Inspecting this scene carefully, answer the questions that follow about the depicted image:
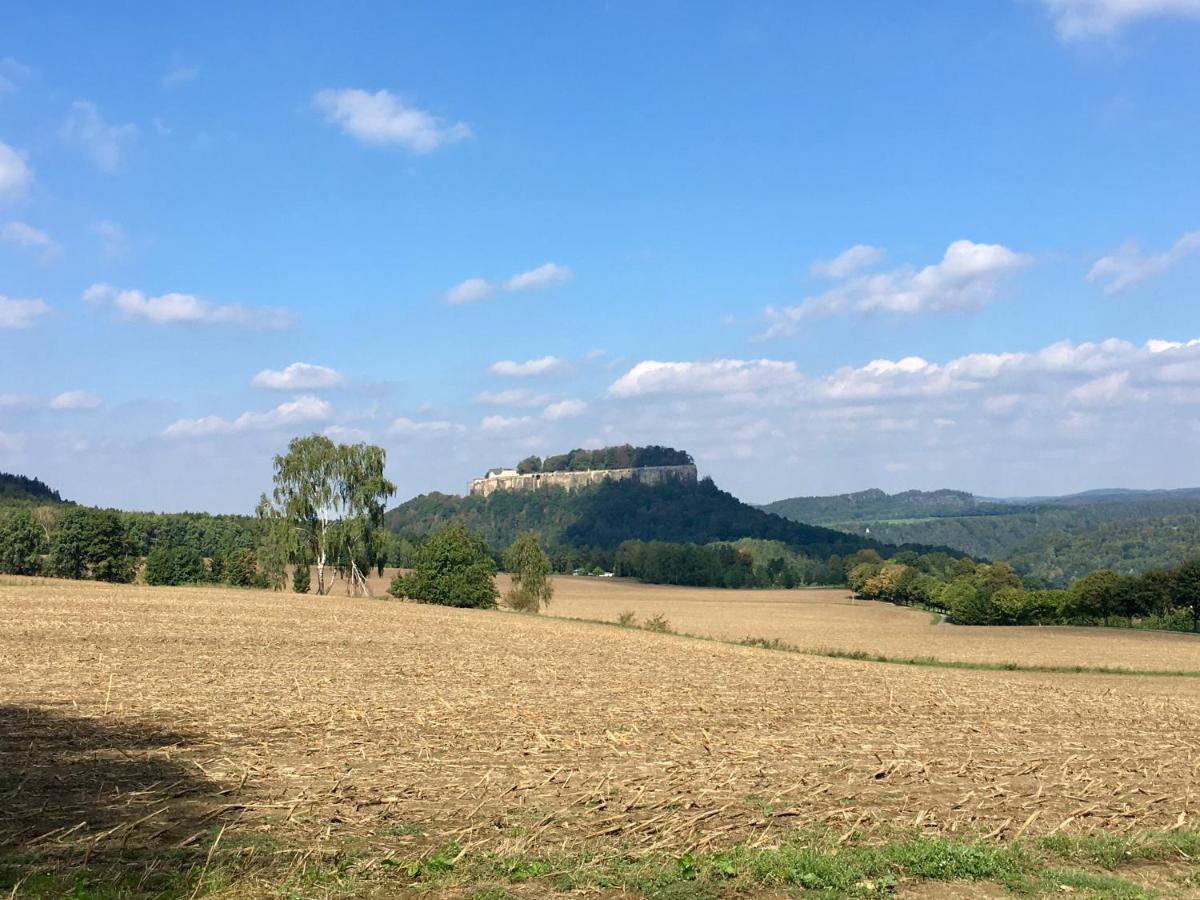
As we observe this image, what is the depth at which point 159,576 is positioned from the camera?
105 meters

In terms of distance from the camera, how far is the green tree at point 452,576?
244 feet

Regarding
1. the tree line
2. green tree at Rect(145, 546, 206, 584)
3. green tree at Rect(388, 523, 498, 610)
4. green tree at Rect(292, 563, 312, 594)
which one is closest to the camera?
green tree at Rect(388, 523, 498, 610)

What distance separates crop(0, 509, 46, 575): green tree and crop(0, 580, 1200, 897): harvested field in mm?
89622

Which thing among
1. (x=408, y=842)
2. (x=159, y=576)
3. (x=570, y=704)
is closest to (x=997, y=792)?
(x=408, y=842)

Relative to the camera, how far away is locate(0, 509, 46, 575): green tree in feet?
374

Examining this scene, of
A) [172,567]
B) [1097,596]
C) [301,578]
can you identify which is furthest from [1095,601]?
[172,567]

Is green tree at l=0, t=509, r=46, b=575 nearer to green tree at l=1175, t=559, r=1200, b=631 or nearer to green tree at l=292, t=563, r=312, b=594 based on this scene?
green tree at l=292, t=563, r=312, b=594

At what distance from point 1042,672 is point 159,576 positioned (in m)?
87.4

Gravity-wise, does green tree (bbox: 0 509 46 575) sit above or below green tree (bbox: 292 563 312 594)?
above

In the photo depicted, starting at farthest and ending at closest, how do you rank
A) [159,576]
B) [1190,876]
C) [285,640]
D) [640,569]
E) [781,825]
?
1. [640,569]
2. [159,576]
3. [285,640]
4. [781,825]
5. [1190,876]

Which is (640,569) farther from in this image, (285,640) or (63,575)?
(285,640)

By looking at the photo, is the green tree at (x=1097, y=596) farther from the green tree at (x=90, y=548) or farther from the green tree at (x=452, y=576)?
the green tree at (x=90, y=548)

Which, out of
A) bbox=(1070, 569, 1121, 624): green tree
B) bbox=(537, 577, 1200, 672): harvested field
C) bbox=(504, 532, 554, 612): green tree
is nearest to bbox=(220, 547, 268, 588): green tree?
bbox=(537, 577, 1200, 672): harvested field

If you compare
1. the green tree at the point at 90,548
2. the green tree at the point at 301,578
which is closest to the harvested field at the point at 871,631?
the green tree at the point at 301,578
